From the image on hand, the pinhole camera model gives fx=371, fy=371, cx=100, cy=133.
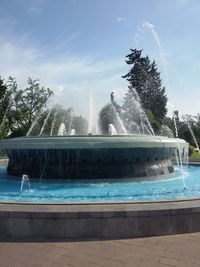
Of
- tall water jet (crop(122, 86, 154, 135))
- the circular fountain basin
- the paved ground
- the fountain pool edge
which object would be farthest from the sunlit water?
tall water jet (crop(122, 86, 154, 135))

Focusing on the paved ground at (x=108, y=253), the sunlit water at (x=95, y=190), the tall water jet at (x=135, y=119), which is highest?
the tall water jet at (x=135, y=119)

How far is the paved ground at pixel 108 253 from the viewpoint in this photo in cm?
472

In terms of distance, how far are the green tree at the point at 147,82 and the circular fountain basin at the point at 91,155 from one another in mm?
47266

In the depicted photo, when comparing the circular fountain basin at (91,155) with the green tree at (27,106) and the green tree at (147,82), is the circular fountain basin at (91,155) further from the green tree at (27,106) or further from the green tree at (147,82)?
the green tree at (147,82)

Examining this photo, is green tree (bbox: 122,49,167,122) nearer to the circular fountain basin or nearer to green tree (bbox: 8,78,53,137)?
green tree (bbox: 8,78,53,137)

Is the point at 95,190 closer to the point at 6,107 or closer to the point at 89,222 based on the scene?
the point at 89,222

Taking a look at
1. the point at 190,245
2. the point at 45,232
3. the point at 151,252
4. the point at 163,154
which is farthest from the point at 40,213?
the point at 163,154

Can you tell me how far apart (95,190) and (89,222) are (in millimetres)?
4261

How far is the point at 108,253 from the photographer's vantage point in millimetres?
5051

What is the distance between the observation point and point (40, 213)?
570 centimetres

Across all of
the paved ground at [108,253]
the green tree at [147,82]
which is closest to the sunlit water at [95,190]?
the paved ground at [108,253]

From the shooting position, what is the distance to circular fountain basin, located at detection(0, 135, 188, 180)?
11.2 meters

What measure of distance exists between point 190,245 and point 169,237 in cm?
44

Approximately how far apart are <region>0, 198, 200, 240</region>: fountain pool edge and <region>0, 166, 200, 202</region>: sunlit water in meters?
2.33
